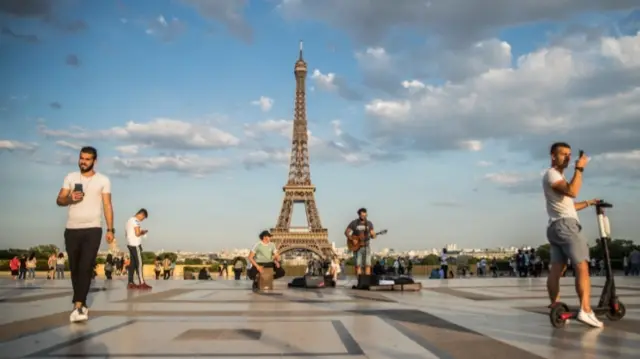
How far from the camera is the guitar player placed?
1330 centimetres

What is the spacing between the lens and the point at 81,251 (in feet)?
23.2

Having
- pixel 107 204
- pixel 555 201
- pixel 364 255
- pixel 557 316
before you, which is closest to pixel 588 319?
pixel 557 316

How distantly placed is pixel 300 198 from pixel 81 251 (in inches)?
2986

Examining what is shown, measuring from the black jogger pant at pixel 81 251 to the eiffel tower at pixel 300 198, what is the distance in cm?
6377

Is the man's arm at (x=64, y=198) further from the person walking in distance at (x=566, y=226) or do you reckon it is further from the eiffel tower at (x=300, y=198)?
the eiffel tower at (x=300, y=198)

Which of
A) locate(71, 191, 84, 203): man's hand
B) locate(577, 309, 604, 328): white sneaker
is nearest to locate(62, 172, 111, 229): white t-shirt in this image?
locate(71, 191, 84, 203): man's hand

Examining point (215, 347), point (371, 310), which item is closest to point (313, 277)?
point (371, 310)

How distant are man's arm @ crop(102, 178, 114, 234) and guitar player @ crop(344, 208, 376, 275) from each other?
22.6 ft

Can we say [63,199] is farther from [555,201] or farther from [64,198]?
[555,201]

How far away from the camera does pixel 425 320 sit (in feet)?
22.2

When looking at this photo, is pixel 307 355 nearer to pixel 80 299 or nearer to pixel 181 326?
pixel 181 326

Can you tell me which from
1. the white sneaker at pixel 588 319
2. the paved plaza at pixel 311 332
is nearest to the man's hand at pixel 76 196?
the paved plaza at pixel 311 332

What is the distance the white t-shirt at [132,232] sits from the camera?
13.7 metres

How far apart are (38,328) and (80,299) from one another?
31.1 inches
